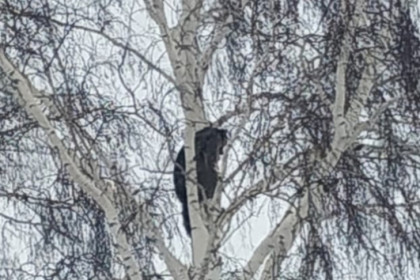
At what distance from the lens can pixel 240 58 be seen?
4.33 metres

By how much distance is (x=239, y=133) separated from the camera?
4.11m

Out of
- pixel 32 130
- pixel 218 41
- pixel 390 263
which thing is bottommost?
pixel 390 263

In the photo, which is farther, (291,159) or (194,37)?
(194,37)

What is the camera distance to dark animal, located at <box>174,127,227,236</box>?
423 cm

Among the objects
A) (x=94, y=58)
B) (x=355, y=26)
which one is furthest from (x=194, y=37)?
(x=355, y=26)

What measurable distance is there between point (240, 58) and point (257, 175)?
546mm

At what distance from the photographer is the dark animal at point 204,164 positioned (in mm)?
4227

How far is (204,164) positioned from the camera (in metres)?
4.31

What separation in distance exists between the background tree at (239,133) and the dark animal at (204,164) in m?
0.04

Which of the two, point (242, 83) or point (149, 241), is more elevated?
point (242, 83)

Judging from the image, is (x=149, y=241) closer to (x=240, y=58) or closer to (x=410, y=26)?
(x=240, y=58)

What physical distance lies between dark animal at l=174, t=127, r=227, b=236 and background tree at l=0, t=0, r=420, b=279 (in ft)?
0.13

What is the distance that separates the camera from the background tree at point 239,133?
4.02m

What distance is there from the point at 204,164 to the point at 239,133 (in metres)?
0.27
